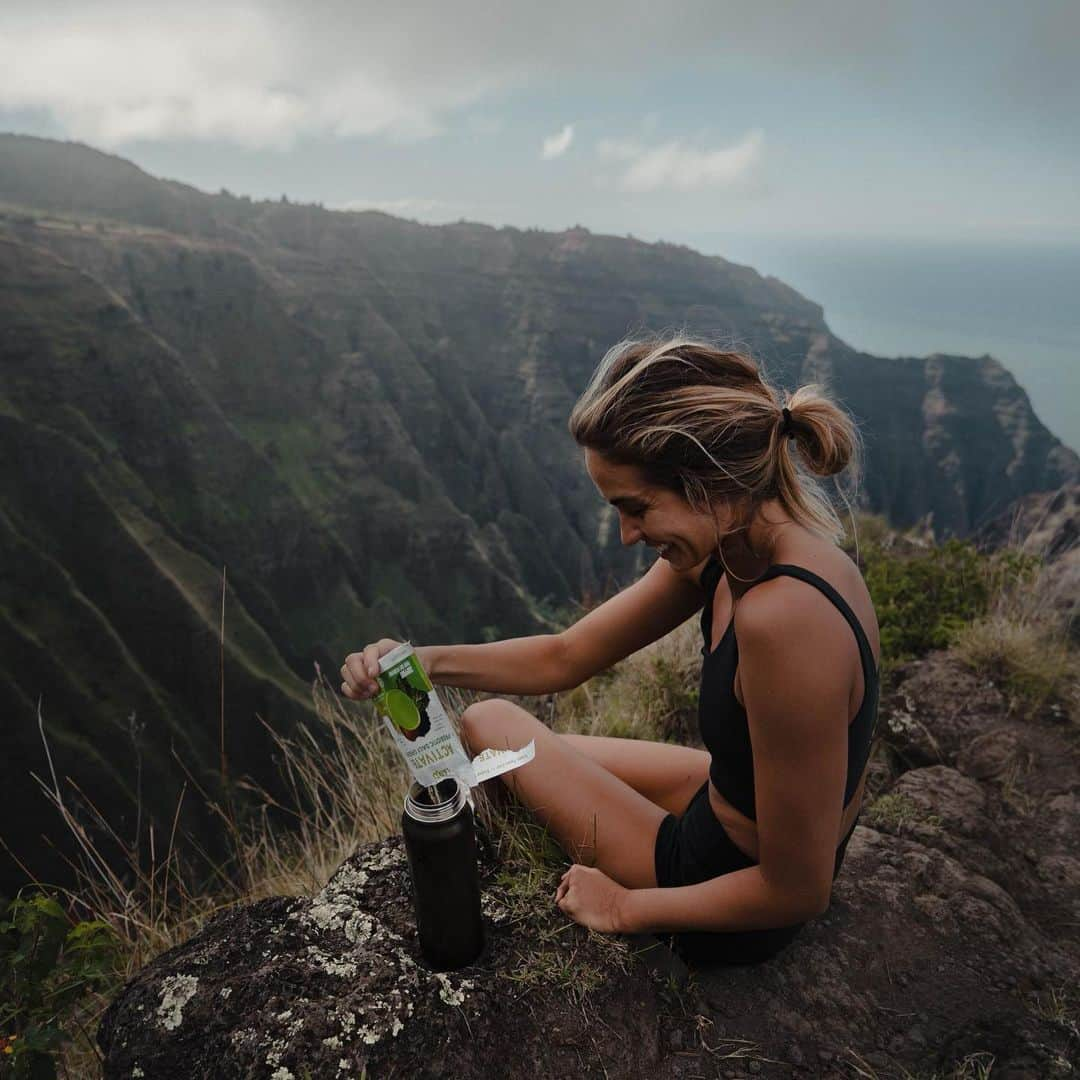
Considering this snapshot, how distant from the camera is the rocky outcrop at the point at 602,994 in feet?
5.63

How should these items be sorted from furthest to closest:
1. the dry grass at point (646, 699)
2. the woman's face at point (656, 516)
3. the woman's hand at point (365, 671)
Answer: the dry grass at point (646, 699), the woman's hand at point (365, 671), the woman's face at point (656, 516)

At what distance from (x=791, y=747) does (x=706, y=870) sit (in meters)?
0.65

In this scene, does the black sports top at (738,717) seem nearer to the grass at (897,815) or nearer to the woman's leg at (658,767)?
the woman's leg at (658,767)

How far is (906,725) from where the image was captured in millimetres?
3676

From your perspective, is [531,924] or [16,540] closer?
[531,924]

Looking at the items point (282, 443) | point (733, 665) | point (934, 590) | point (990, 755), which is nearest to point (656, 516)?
point (733, 665)

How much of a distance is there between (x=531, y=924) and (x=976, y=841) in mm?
1774

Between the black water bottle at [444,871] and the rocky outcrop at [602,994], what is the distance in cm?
7

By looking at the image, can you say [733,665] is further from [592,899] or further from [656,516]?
[592,899]

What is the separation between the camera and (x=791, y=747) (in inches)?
61.6

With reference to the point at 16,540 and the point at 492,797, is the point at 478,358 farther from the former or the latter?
the point at 492,797

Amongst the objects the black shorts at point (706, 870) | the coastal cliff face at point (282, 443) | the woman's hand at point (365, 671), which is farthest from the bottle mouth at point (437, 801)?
the coastal cliff face at point (282, 443)

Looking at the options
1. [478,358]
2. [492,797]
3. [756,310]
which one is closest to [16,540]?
[492,797]

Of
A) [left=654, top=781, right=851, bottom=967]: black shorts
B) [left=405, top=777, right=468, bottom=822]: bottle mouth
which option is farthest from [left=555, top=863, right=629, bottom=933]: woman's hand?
[left=405, top=777, right=468, bottom=822]: bottle mouth
